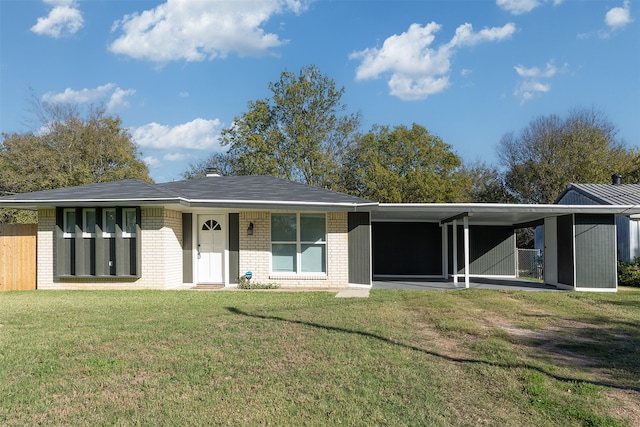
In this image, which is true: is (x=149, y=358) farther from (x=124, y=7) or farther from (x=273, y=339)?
(x=124, y=7)

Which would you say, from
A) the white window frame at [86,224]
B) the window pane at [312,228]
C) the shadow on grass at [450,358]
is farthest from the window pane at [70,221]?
the shadow on grass at [450,358]

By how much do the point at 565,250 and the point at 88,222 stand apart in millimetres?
13382

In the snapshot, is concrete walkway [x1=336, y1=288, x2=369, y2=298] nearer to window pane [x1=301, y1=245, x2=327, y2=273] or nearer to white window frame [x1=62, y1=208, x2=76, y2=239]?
window pane [x1=301, y1=245, x2=327, y2=273]

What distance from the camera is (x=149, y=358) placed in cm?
530

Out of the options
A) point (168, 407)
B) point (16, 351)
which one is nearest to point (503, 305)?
point (168, 407)

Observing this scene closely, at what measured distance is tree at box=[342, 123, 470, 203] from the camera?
3012 cm

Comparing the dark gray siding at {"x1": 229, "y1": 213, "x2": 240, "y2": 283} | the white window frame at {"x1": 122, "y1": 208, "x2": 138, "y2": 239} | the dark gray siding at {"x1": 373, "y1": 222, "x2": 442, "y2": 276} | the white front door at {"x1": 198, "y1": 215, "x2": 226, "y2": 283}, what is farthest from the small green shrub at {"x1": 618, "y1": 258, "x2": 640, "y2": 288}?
the white window frame at {"x1": 122, "y1": 208, "x2": 138, "y2": 239}

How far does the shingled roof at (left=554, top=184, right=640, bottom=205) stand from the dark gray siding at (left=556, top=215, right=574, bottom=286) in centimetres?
258

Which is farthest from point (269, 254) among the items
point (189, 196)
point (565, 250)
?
point (565, 250)

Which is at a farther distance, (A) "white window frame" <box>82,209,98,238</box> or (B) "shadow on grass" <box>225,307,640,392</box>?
(A) "white window frame" <box>82,209,98,238</box>

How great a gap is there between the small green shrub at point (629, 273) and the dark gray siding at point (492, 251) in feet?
12.3

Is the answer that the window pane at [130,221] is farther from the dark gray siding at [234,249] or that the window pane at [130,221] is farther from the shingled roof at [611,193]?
the shingled roof at [611,193]

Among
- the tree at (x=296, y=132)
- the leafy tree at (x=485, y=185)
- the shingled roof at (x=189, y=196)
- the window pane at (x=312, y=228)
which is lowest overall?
the window pane at (x=312, y=228)

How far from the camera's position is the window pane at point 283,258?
13242 mm
